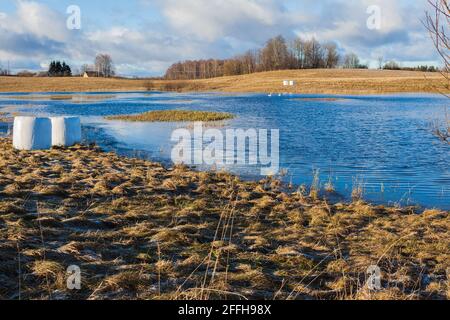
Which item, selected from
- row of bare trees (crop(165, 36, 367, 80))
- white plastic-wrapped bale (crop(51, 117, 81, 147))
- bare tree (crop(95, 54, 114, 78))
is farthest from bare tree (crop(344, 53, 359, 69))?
white plastic-wrapped bale (crop(51, 117, 81, 147))

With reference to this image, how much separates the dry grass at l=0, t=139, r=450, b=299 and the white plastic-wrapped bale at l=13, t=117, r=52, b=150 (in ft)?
14.1

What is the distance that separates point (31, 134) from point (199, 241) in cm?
1092

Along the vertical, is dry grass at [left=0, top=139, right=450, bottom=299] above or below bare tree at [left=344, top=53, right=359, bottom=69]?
below

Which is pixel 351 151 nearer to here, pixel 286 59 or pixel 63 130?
pixel 63 130

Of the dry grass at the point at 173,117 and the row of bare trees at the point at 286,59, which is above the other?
the row of bare trees at the point at 286,59

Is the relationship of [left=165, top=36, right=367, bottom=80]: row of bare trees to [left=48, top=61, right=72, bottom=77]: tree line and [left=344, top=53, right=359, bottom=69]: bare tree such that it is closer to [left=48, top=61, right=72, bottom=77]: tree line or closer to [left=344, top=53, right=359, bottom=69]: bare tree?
[left=344, top=53, right=359, bottom=69]: bare tree

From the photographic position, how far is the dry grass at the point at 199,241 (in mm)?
5469

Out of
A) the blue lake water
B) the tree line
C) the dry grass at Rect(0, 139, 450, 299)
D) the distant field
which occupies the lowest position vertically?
the dry grass at Rect(0, 139, 450, 299)

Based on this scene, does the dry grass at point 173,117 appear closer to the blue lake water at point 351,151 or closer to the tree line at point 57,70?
the blue lake water at point 351,151

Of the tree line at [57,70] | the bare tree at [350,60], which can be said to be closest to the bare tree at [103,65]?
the tree line at [57,70]

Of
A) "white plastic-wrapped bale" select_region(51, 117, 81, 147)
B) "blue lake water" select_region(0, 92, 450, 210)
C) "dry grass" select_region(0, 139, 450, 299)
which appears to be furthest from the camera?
"white plastic-wrapped bale" select_region(51, 117, 81, 147)

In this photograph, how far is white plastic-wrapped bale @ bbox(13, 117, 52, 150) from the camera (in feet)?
52.4

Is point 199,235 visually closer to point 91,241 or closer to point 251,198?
point 91,241

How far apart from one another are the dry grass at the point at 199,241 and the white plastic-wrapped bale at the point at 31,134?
430 cm
